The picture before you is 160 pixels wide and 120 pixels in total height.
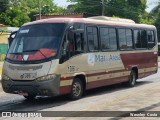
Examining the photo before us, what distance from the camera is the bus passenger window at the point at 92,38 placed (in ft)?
46.4

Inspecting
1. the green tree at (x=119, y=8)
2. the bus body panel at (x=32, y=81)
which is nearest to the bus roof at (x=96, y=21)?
the bus body panel at (x=32, y=81)

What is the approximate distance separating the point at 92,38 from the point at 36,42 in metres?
2.49

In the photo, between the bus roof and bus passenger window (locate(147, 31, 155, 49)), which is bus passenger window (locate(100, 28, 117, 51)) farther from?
bus passenger window (locate(147, 31, 155, 49))

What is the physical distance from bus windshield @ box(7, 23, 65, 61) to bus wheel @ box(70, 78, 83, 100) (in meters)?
1.42

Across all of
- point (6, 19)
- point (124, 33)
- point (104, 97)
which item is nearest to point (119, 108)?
point (104, 97)

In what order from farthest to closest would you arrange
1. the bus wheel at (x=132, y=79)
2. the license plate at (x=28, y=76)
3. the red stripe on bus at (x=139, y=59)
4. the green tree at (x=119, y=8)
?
the green tree at (x=119, y=8) < the bus wheel at (x=132, y=79) < the red stripe on bus at (x=139, y=59) < the license plate at (x=28, y=76)

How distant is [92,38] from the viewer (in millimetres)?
14344

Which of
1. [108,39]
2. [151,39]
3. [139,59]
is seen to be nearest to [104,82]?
[108,39]

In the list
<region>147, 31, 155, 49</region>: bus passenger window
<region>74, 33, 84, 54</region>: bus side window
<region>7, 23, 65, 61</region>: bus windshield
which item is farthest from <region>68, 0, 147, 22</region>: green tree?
<region>7, 23, 65, 61</region>: bus windshield

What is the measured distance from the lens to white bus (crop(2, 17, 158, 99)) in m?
12.0

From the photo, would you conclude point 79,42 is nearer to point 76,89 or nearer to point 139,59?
point 76,89

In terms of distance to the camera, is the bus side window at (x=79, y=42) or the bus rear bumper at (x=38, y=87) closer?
the bus rear bumper at (x=38, y=87)

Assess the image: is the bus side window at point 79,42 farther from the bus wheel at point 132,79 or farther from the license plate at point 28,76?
the bus wheel at point 132,79

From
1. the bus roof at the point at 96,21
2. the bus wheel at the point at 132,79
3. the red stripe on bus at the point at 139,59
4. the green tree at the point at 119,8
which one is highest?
the green tree at the point at 119,8
